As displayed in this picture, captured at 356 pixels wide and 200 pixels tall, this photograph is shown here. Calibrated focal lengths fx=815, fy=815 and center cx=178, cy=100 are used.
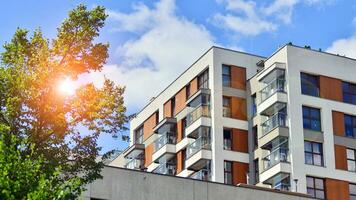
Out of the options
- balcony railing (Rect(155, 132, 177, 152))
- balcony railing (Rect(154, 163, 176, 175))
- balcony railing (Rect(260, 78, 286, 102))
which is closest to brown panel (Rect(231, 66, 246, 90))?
balcony railing (Rect(260, 78, 286, 102))

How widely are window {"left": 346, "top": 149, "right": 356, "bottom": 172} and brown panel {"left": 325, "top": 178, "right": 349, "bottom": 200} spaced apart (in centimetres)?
136

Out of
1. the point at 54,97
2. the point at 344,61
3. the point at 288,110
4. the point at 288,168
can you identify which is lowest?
the point at 54,97

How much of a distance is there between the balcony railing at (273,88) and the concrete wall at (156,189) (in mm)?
20261

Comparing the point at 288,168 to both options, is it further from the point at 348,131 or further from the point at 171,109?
the point at 171,109

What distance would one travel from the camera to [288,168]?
55.7m

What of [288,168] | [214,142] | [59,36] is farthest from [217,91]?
[59,36]

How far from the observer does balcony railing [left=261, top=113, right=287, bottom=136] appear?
57625 mm

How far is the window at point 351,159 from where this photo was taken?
57.8 m

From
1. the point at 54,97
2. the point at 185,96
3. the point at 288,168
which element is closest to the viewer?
the point at 54,97

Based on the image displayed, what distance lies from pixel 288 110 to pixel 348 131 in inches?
195

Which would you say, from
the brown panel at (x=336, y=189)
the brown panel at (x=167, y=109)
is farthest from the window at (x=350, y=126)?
the brown panel at (x=167, y=109)

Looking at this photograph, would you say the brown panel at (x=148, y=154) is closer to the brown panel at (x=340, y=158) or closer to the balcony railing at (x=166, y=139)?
the balcony railing at (x=166, y=139)

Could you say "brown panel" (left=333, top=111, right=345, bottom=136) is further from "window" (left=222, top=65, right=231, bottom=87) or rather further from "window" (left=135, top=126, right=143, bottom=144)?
"window" (left=135, top=126, right=143, bottom=144)

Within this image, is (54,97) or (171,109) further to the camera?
(171,109)
